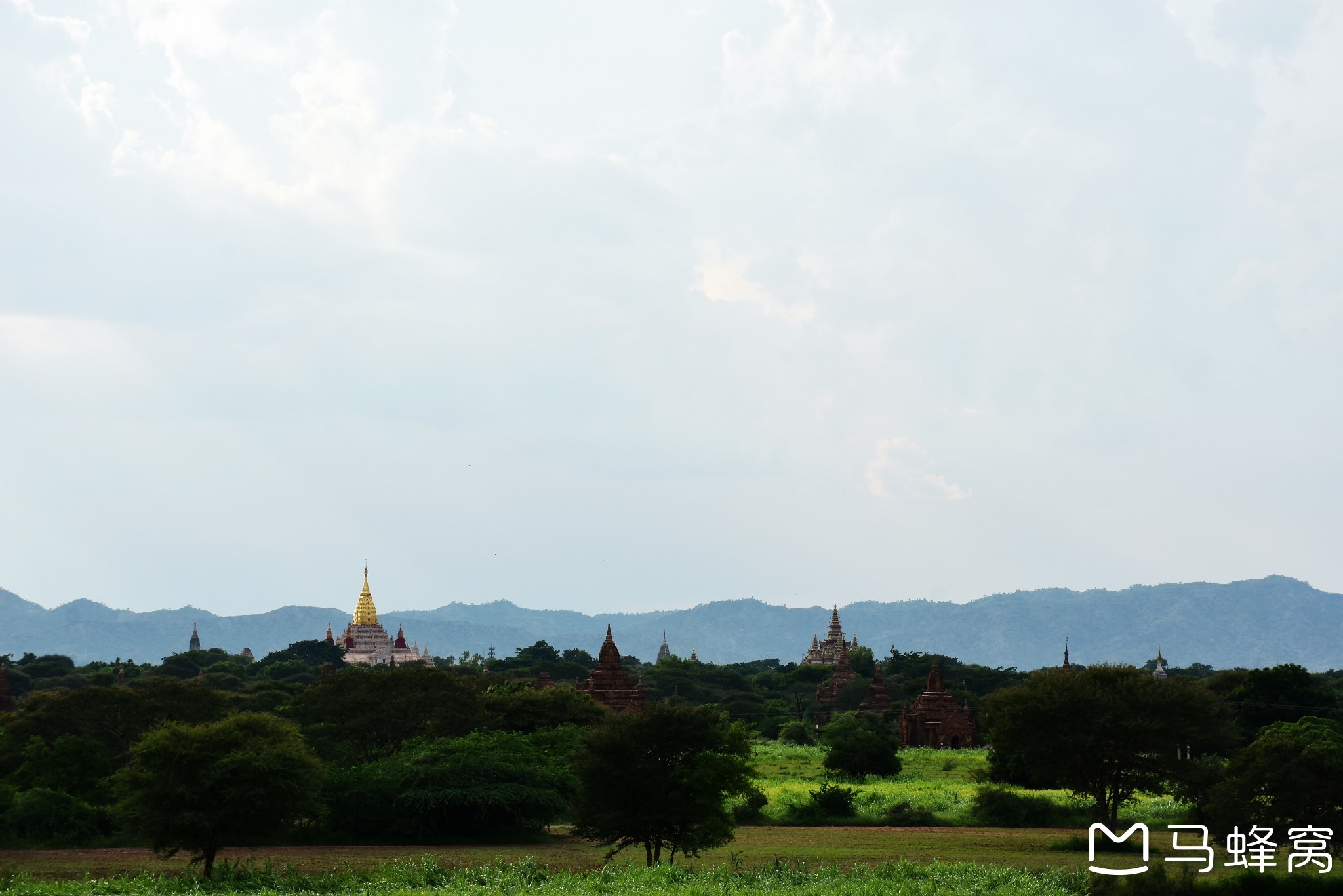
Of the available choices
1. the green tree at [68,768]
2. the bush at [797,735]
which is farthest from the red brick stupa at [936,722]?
the green tree at [68,768]

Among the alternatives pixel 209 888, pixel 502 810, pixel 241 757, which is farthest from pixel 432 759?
pixel 209 888

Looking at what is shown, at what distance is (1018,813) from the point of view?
54906mm

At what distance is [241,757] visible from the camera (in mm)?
39875

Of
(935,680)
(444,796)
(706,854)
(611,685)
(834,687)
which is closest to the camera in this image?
(706,854)

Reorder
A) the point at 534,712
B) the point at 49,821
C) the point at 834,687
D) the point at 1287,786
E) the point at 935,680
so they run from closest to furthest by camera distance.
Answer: the point at 1287,786
the point at 49,821
the point at 534,712
the point at 935,680
the point at 834,687

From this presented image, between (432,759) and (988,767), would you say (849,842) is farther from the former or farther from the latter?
(988,767)

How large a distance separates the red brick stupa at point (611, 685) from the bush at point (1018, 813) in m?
37.6

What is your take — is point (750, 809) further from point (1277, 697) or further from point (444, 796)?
point (1277, 697)

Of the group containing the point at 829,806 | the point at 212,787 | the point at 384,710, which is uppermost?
the point at 384,710

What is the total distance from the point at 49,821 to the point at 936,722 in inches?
2600

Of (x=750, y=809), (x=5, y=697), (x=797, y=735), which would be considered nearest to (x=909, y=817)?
(x=750, y=809)

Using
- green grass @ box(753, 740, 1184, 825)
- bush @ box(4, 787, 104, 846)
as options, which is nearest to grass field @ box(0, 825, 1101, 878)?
bush @ box(4, 787, 104, 846)

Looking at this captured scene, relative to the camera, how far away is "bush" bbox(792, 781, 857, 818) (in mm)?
57656

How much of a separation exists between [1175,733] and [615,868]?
74.6 feet
